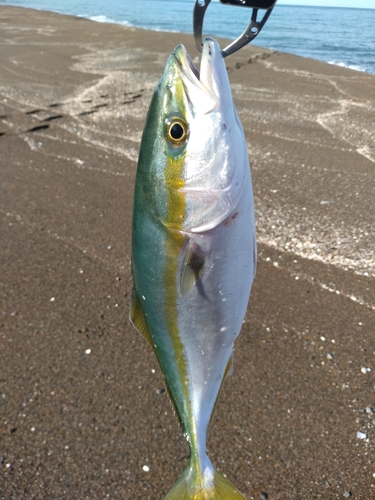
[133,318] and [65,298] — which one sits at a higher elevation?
[133,318]

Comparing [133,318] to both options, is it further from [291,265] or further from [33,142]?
[33,142]

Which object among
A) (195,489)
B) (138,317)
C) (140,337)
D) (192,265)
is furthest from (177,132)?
(140,337)

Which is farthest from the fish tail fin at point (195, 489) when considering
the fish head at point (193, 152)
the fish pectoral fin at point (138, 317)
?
the fish head at point (193, 152)

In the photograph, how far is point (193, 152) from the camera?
1626 millimetres

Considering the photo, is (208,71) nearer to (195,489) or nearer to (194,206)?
(194,206)

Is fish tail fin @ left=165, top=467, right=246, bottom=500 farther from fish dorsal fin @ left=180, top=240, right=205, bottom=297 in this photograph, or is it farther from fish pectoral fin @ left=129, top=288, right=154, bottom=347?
fish dorsal fin @ left=180, top=240, right=205, bottom=297

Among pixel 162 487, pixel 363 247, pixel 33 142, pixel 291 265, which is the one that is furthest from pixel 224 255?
pixel 33 142

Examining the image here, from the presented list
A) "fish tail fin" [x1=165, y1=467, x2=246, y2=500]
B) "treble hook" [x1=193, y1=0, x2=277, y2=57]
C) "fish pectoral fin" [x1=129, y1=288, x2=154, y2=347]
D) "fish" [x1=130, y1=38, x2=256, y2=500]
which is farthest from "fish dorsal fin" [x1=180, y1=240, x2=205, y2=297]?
"fish tail fin" [x1=165, y1=467, x2=246, y2=500]

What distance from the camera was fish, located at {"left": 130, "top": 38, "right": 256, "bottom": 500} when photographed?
161 centimetres

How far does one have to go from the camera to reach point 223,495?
1.91 m

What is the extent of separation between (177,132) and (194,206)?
0.87 ft

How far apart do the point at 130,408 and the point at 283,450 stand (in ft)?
3.50

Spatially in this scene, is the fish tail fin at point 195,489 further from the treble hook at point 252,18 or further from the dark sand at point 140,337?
the treble hook at point 252,18

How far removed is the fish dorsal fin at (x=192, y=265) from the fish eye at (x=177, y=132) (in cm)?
35
